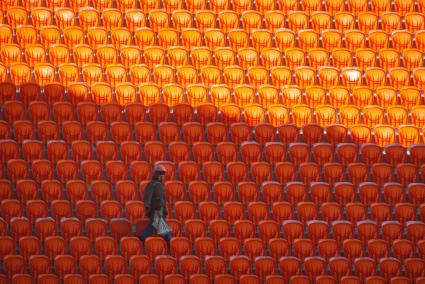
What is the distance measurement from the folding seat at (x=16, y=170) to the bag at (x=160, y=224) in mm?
1660

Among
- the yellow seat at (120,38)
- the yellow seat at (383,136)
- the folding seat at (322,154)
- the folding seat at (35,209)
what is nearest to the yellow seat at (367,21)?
the yellow seat at (383,136)

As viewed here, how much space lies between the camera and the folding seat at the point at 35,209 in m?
13.3

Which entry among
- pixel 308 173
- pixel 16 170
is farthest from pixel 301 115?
pixel 16 170

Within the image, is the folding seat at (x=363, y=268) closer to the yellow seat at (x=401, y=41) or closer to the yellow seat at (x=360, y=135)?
the yellow seat at (x=360, y=135)

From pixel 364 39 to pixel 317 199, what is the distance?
3068 millimetres

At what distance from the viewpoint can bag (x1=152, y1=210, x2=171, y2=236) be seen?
13023 millimetres

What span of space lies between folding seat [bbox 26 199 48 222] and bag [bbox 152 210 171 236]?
3.93 feet

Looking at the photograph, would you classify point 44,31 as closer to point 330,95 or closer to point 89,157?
point 89,157

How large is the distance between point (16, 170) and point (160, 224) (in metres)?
1.81

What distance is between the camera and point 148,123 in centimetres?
1446

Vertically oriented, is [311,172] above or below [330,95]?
below

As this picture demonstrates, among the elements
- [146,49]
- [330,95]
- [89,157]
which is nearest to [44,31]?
[146,49]

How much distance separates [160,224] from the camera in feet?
42.8

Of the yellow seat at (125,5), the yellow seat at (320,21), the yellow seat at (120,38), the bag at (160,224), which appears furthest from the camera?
the yellow seat at (320,21)
